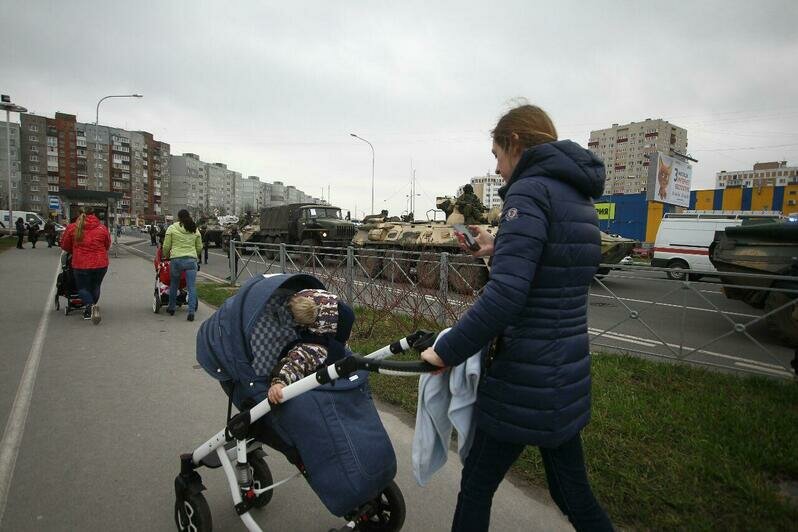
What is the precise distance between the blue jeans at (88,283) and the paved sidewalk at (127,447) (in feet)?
2.90

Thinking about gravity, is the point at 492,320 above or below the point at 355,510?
above

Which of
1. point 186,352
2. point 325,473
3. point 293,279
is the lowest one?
point 186,352

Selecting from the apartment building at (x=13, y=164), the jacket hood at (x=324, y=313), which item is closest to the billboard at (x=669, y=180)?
the jacket hood at (x=324, y=313)

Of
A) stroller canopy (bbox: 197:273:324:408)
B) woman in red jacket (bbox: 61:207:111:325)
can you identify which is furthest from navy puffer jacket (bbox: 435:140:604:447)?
woman in red jacket (bbox: 61:207:111:325)

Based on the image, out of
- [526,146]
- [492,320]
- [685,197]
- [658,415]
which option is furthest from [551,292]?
[685,197]

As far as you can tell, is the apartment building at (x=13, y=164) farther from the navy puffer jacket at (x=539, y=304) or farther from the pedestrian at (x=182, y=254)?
the navy puffer jacket at (x=539, y=304)

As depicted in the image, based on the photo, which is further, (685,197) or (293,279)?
(685,197)

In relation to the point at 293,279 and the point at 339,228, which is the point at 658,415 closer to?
the point at 293,279

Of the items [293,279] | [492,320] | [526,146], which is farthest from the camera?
[293,279]

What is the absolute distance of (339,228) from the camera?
62.8 feet

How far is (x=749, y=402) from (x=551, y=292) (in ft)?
12.1

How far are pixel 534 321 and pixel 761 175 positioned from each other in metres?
85.2

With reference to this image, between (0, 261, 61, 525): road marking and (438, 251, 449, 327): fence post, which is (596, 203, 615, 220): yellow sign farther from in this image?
(0, 261, 61, 525): road marking

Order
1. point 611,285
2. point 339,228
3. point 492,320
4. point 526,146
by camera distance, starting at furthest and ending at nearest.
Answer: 1. point 339,228
2. point 611,285
3. point 526,146
4. point 492,320
